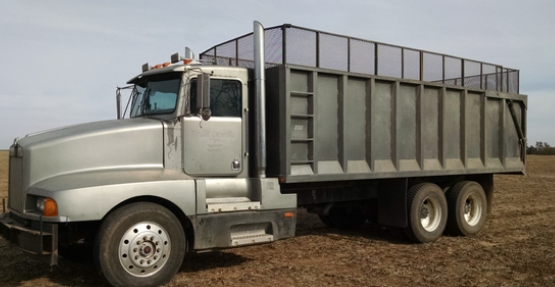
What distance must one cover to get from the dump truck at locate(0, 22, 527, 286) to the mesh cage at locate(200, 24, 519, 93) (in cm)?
3

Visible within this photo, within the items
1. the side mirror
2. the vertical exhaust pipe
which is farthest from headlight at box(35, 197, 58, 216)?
the vertical exhaust pipe

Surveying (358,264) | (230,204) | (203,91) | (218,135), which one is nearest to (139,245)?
(230,204)

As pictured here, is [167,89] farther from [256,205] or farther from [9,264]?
[9,264]

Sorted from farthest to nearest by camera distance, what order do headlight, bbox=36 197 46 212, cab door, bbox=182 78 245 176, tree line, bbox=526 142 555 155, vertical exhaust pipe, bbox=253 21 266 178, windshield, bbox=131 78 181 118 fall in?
tree line, bbox=526 142 555 155, vertical exhaust pipe, bbox=253 21 266 178, windshield, bbox=131 78 181 118, cab door, bbox=182 78 245 176, headlight, bbox=36 197 46 212

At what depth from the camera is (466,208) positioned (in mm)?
9977

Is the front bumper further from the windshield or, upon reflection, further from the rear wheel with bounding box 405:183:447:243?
the rear wheel with bounding box 405:183:447:243

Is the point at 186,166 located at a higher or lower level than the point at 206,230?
higher

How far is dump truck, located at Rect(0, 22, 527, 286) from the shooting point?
18.6 feet

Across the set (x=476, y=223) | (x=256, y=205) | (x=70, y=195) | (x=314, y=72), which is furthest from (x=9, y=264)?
(x=476, y=223)

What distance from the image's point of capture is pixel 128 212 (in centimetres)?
564

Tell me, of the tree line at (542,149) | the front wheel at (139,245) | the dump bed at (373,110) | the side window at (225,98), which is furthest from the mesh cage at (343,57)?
the tree line at (542,149)

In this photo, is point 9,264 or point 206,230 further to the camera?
point 9,264

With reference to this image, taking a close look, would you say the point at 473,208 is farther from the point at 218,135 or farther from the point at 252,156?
the point at 218,135

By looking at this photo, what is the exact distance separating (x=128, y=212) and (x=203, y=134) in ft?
4.68
